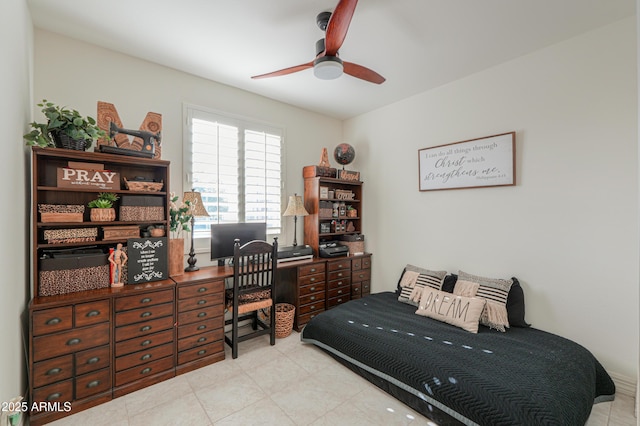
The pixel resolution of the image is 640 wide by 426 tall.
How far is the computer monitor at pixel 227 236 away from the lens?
115 inches

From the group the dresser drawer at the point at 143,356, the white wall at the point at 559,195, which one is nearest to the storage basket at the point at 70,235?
the dresser drawer at the point at 143,356

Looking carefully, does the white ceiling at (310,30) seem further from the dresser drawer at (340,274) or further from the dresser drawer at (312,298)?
the dresser drawer at (312,298)

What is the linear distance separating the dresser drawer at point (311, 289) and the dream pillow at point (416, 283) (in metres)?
0.94

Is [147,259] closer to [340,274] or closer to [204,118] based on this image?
[204,118]

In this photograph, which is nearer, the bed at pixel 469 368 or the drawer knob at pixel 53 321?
the bed at pixel 469 368

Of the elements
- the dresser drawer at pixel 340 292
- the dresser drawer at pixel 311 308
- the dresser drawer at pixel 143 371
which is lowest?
the dresser drawer at pixel 143 371

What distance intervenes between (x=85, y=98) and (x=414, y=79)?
324 centimetres

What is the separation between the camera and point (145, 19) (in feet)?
7.04

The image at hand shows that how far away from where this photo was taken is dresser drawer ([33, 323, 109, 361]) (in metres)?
1.81

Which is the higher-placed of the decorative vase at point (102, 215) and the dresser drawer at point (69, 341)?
the decorative vase at point (102, 215)

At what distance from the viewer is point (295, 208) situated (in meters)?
3.54

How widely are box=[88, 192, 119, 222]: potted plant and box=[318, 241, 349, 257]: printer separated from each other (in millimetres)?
2219

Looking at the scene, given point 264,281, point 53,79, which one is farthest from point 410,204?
point 53,79

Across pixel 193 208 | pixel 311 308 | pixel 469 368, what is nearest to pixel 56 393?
pixel 193 208
